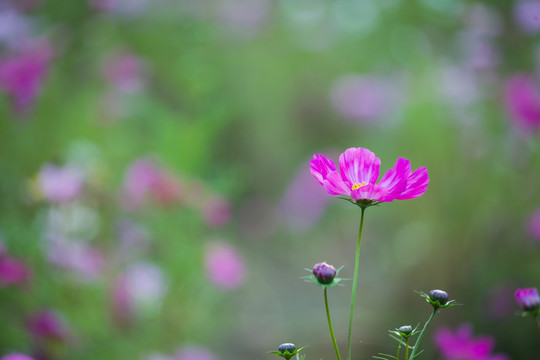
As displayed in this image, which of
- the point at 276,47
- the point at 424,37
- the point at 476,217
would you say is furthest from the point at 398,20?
the point at 476,217

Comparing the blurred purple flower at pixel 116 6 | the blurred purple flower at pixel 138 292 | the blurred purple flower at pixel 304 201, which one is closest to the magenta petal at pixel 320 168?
the blurred purple flower at pixel 138 292

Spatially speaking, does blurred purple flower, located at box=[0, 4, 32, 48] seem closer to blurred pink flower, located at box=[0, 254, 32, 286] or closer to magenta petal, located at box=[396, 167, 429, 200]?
blurred pink flower, located at box=[0, 254, 32, 286]

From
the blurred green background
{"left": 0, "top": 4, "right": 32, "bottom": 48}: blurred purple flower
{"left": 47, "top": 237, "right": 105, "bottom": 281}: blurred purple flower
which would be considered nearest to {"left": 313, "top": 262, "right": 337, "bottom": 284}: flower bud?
the blurred green background

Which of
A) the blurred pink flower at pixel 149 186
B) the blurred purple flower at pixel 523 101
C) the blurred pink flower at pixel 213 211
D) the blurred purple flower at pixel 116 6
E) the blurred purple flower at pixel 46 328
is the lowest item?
the blurred purple flower at pixel 46 328

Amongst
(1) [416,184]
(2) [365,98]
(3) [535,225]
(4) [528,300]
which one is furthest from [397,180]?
(2) [365,98]

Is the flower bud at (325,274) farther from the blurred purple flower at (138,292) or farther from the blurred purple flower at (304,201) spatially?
the blurred purple flower at (304,201)

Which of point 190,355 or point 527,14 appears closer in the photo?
point 190,355

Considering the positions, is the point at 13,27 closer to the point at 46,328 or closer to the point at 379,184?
the point at 46,328
